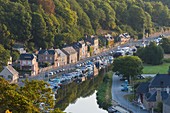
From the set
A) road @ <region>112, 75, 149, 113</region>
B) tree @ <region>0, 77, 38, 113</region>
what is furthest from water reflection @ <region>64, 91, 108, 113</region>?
tree @ <region>0, 77, 38, 113</region>

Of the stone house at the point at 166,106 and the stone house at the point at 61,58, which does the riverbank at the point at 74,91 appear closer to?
the stone house at the point at 61,58

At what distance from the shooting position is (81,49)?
5253 centimetres

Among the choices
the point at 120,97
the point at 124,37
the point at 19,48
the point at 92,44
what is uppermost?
the point at 124,37

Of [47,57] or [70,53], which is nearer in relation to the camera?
[47,57]

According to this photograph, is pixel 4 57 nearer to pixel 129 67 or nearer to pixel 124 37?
pixel 129 67

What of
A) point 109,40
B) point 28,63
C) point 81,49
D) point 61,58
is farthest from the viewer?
point 109,40

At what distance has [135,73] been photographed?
3800 cm

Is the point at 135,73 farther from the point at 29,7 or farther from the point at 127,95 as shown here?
the point at 29,7

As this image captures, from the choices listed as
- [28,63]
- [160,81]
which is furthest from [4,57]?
[160,81]

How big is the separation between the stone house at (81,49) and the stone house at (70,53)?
0.87 meters

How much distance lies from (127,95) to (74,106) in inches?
146

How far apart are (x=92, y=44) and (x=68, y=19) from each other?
16.5 ft

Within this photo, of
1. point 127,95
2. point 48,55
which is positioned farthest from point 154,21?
point 127,95

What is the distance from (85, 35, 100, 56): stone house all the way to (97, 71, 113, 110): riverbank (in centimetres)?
1552
